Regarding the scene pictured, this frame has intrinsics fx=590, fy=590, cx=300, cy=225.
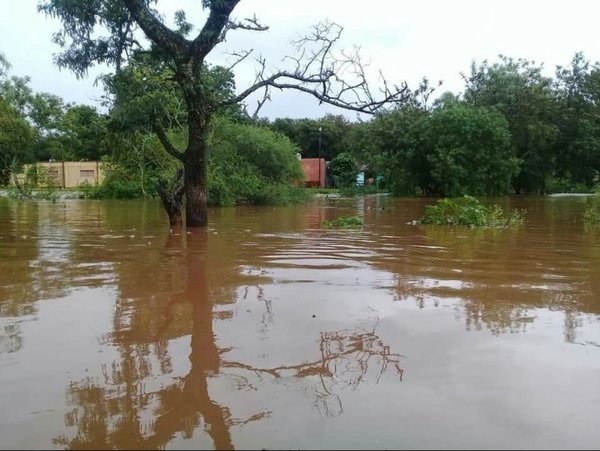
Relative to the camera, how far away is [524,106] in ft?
131

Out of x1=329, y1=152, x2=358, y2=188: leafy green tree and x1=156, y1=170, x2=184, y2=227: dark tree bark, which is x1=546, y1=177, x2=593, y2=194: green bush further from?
x1=156, y1=170, x2=184, y2=227: dark tree bark

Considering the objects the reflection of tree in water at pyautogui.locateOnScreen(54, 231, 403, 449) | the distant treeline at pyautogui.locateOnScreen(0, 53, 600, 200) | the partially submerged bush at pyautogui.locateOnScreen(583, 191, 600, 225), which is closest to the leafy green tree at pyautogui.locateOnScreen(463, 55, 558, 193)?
the distant treeline at pyautogui.locateOnScreen(0, 53, 600, 200)

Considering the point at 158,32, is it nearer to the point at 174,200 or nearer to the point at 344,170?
the point at 174,200

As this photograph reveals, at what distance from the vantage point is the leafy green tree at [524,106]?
131 feet

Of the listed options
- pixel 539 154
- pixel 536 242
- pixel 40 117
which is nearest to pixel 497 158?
pixel 539 154

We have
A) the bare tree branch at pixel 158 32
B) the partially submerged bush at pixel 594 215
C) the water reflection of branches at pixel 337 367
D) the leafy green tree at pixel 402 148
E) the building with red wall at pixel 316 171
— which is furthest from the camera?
the building with red wall at pixel 316 171

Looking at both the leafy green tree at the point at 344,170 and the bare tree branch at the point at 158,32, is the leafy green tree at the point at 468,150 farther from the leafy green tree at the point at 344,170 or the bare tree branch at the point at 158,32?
the bare tree branch at the point at 158,32

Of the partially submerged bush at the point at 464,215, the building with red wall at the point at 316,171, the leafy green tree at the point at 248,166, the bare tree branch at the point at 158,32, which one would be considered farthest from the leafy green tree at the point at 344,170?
the bare tree branch at the point at 158,32

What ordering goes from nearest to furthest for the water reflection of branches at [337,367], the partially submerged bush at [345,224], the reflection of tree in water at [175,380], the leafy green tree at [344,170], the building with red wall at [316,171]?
1. the reflection of tree in water at [175,380]
2. the water reflection of branches at [337,367]
3. the partially submerged bush at [345,224]
4. the leafy green tree at [344,170]
5. the building with red wall at [316,171]

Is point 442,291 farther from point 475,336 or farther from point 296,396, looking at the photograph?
point 296,396

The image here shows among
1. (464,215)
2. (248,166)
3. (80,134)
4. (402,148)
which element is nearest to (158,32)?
(464,215)

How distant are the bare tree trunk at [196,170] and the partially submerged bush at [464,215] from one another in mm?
5885

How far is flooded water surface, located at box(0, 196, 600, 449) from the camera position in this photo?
10.2 feet

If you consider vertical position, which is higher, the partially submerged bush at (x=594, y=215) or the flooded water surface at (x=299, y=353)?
the partially submerged bush at (x=594, y=215)
